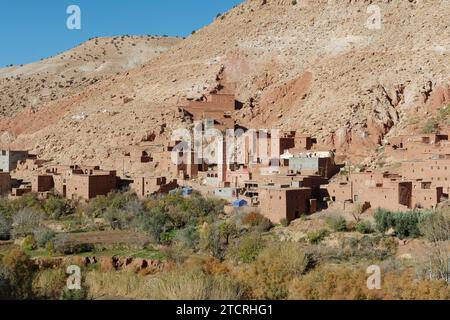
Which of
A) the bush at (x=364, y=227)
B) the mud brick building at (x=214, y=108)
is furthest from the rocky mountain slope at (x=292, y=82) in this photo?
the bush at (x=364, y=227)

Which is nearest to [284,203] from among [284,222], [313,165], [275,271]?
[284,222]

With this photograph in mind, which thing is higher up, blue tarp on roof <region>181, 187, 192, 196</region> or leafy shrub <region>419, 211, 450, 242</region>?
blue tarp on roof <region>181, 187, 192, 196</region>

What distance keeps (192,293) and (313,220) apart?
39.6 ft

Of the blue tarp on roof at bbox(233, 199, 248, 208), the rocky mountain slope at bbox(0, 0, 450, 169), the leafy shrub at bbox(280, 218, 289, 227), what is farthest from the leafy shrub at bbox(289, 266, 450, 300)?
the rocky mountain slope at bbox(0, 0, 450, 169)

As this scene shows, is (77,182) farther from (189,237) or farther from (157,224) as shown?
(189,237)

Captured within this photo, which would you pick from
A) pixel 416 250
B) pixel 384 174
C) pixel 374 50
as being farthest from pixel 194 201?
pixel 374 50

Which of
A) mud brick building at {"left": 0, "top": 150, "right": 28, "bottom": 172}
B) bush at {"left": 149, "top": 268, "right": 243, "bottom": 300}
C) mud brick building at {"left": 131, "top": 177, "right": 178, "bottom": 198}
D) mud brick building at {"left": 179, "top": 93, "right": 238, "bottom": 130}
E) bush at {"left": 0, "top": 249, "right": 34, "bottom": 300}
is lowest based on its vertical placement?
bush at {"left": 0, "top": 249, "right": 34, "bottom": 300}

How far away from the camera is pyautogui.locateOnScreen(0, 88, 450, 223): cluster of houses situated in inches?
862

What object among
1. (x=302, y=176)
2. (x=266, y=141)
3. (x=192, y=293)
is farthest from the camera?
(x=266, y=141)

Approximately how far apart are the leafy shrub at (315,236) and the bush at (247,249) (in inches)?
65.5

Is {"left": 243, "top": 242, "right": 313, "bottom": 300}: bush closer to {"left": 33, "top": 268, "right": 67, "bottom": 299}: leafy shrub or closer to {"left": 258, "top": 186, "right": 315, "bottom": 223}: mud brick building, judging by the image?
{"left": 33, "top": 268, "right": 67, "bottom": 299}: leafy shrub

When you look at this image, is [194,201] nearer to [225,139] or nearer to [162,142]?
[225,139]

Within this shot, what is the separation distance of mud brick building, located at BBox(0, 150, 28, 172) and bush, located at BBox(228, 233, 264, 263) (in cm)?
1828
